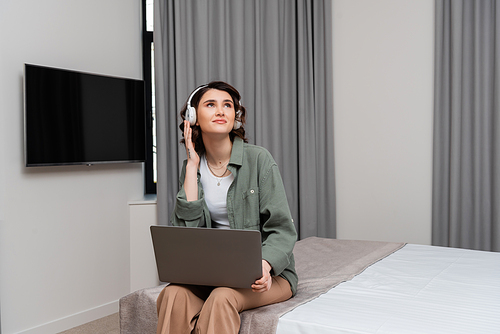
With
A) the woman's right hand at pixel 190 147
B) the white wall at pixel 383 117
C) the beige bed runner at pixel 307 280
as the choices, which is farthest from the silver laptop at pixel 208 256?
the white wall at pixel 383 117

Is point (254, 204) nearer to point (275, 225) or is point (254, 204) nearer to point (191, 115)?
point (275, 225)

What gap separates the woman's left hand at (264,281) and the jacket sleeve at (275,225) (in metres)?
0.02

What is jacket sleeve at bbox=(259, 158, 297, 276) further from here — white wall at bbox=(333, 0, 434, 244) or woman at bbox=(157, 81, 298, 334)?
white wall at bbox=(333, 0, 434, 244)

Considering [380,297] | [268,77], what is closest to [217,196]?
[380,297]

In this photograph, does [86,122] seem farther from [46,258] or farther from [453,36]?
[453,36]

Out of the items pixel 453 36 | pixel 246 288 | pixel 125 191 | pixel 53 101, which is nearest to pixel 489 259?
pixel 246 288

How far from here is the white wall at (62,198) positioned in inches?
97.5

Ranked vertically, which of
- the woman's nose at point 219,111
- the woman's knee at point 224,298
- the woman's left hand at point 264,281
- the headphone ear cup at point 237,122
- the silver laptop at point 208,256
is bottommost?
the woman's knee at point 224,298

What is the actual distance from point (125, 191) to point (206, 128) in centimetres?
171

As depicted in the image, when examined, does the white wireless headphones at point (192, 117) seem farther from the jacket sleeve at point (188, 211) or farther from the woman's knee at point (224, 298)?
the woman's knee at point (224, 298)

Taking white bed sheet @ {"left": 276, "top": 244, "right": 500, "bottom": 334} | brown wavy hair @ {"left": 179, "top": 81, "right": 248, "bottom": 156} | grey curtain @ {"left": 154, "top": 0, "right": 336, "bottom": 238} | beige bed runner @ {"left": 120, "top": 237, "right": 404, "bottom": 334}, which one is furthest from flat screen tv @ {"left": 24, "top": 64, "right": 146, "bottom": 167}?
white bed sheet @ {"left": 276, "top": 244, "right": 500, "bottom": 334}

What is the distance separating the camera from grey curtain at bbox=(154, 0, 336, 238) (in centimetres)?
314

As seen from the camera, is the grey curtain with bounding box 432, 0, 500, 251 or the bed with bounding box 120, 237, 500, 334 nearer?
the bed with bounding box 120, 237, 500, 334

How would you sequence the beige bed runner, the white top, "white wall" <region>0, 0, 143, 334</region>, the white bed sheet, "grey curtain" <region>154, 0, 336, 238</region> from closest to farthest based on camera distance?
the white bed sheet, the beige bed runner, the white top, "white wall" <region>0, 0, 143, 334</region>, "grey curtain" <region>154, 0, 336, 238</region>
